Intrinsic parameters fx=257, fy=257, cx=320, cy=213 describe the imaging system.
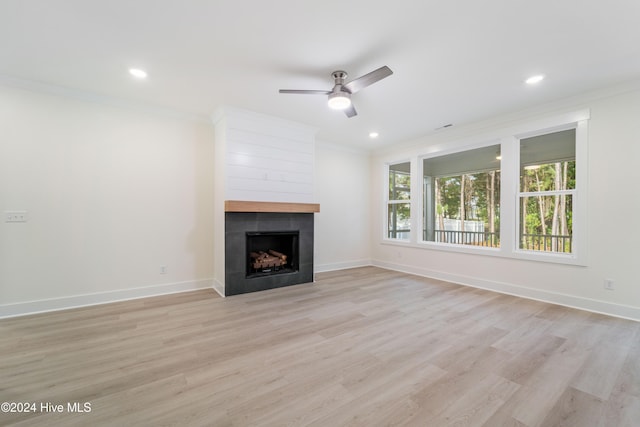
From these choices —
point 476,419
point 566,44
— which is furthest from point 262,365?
point 566,44

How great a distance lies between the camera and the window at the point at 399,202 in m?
5.63

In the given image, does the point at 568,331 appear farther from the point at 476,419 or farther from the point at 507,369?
→ the point at 476,419

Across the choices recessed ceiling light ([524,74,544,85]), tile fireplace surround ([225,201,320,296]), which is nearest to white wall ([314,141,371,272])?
tile fireplace surround ([225,201,320,296])

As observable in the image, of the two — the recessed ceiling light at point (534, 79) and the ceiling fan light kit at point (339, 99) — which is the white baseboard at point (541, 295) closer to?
the recessed ceiling light at point (534, 79)

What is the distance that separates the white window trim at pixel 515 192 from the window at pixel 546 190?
0.53 feet

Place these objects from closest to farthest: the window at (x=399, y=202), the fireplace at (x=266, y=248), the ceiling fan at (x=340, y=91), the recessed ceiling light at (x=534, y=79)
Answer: the ceiling fan at (x=340, y=91) → the recessed ceiling light at (x=534, y=79) → the fireplace at (x=266, y=248) → the window at (x=399, y=202)

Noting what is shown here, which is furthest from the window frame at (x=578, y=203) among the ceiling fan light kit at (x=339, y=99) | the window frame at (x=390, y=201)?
the ceiling fan light kit at (x=339, y=99)

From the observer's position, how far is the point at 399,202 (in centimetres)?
563

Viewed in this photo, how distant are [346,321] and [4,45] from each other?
4.21 metres

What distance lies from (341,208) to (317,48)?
11.6 ft

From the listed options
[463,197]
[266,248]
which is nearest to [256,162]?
[266,248]

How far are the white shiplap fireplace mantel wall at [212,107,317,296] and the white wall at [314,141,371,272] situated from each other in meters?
0.92

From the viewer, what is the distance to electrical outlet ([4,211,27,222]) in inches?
114

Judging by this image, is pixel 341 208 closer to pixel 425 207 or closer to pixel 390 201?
pixel 390 201
